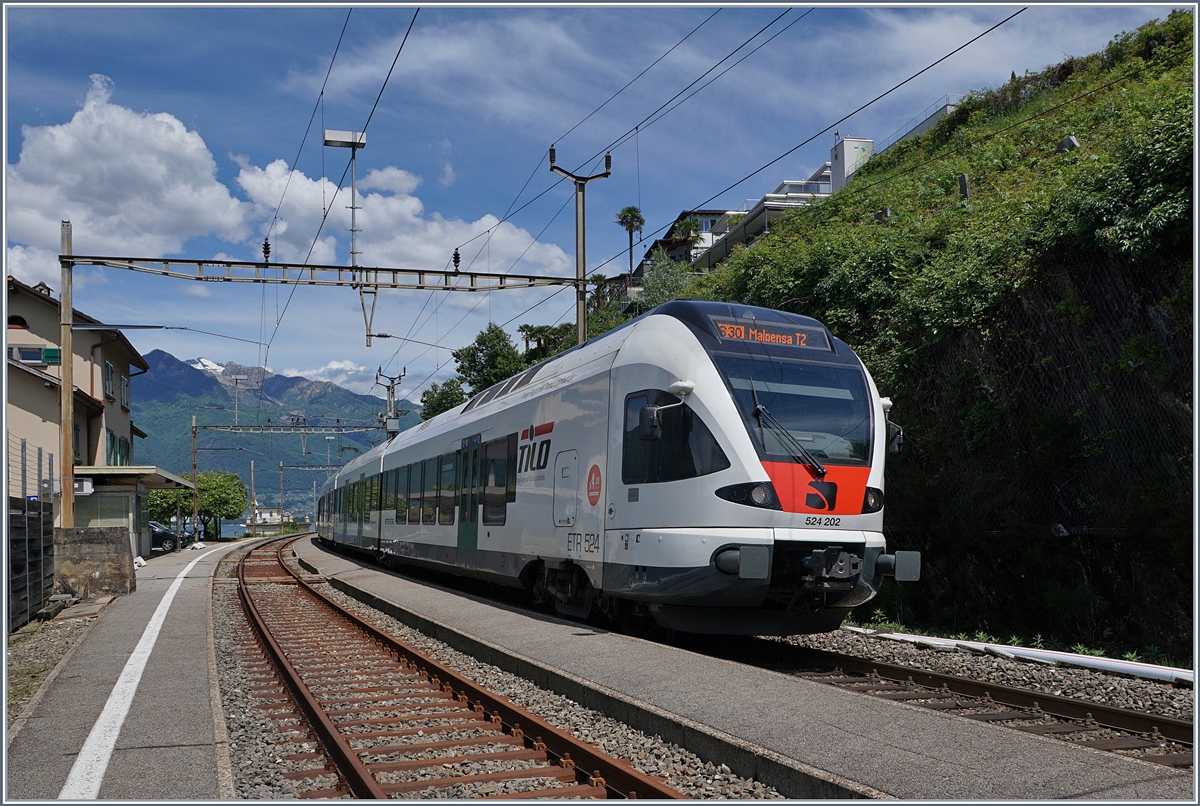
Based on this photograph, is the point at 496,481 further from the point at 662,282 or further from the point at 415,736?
the point at 662,282

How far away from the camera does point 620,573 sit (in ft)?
34.4

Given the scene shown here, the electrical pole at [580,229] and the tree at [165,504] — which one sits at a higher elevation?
the electrical pole at [580,229]

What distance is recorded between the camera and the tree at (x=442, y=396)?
52.9m

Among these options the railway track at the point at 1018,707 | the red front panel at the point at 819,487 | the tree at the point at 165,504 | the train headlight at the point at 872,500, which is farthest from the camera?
the tree at the point at 165,504

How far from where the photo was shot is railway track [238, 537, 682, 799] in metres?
5.74

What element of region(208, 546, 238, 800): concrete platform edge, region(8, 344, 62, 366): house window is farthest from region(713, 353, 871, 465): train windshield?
region(8, 344, 62, 366): house window

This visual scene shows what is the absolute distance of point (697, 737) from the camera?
20.3 ft

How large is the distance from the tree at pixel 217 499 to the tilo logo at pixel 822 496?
280 ft

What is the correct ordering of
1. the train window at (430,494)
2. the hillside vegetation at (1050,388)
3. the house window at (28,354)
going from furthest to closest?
the house window at (28,354), the train window at (430,494), the hillside vegetation at (1050,388)

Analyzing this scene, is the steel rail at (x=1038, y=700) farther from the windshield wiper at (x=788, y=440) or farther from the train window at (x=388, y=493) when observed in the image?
the train window at (x=388, y=493)

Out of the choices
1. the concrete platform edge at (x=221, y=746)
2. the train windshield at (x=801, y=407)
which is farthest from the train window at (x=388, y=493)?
the train windshield at (x=801, y=407)

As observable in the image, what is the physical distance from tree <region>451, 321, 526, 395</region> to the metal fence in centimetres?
3396

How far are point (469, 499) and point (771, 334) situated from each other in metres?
7.94

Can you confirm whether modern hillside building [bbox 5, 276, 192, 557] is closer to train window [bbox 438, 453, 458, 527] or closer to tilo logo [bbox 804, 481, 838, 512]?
train window [bbox 438, 453, 458, 527]
